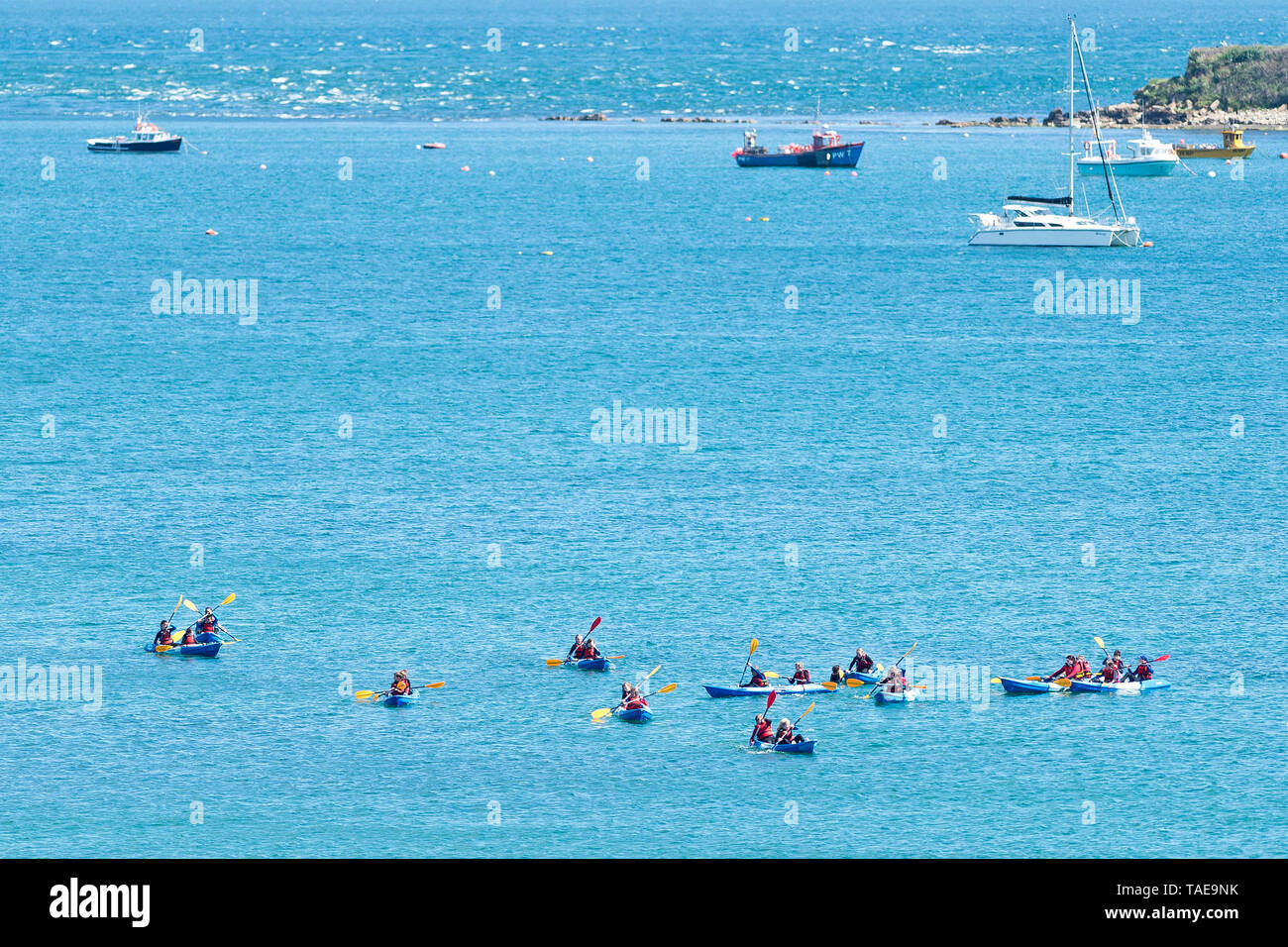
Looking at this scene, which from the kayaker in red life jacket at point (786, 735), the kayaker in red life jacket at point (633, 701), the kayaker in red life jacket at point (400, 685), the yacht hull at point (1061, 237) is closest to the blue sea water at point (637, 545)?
the kayaker in red life jacket at point (786, 735)

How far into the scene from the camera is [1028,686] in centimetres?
6244

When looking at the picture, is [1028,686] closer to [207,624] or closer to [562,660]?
[562,660]

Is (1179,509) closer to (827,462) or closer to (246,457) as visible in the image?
(827,462)

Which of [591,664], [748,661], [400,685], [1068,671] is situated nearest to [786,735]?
[748,661]

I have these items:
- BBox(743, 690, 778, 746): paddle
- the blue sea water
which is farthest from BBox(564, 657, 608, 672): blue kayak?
BBox(743, 690, 778, 746): paddle

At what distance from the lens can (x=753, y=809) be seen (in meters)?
52.3

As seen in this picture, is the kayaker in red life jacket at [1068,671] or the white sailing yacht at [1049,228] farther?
the white sailing yacht at [1049,228]

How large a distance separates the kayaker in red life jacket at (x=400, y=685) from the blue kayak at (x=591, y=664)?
260 inches

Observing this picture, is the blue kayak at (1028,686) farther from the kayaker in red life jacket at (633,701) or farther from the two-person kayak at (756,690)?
the kayaker in red life jacket at (633,701)

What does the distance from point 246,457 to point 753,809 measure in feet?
175

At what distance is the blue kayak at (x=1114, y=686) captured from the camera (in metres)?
62.5

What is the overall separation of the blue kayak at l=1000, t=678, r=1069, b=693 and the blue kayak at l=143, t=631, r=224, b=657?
3034 centimetres

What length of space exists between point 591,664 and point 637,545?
17.7 metres
